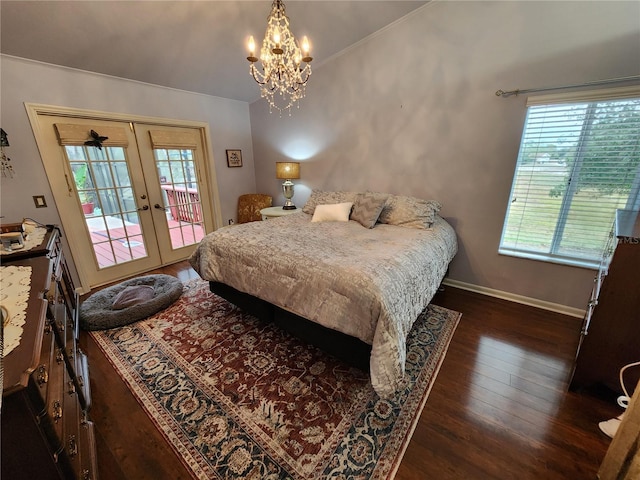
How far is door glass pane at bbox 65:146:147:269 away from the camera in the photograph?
278cm

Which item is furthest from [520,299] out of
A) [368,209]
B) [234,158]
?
[234,158]

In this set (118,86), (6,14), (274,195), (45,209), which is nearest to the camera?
(6,14)

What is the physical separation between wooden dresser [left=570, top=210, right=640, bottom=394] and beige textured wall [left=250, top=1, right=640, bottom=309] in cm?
106

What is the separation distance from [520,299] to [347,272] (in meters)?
2.15

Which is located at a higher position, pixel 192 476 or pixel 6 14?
pixel 6 14

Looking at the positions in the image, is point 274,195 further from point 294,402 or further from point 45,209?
point 294,402

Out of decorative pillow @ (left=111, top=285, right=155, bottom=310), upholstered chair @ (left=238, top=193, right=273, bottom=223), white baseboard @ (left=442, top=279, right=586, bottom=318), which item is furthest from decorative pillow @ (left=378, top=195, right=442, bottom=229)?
decorative pillow @ (left=111, top=285, right=155, bottom=310)

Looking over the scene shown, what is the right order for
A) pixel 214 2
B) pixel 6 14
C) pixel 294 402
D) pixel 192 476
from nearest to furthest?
pixel 192 476 → pixel 294 402 → pixel 6 14 → pixel 214 2

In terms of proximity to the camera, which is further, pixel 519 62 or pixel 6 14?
pixel 519 62

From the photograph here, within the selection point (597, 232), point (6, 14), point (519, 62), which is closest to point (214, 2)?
point (6, 14)

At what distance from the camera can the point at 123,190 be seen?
3090mm

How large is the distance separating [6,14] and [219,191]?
2433 millimetres

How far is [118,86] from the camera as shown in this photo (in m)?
2.82

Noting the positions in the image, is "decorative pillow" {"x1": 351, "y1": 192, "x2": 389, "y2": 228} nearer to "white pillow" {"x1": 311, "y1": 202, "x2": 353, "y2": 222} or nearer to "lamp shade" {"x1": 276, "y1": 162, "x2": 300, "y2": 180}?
"white pillow" {"x1": 311, "y1": 202, "x2": 353, "y2": 222}
